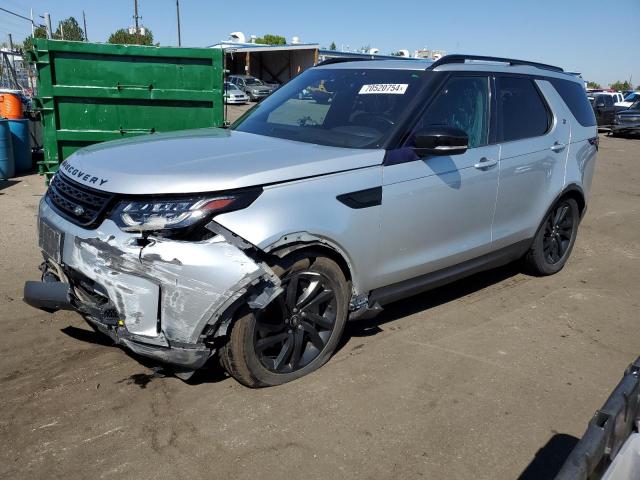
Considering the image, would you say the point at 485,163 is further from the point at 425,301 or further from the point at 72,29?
the point at 72,29

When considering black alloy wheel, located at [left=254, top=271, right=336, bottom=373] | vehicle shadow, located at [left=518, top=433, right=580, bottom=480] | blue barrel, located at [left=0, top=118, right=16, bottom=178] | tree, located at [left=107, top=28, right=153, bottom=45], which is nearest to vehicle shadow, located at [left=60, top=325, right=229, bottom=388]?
black alloy wheel, located at [left=254, top=271, right=336, bottom=373]

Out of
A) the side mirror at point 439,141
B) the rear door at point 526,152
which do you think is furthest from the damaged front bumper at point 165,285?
the rear door at point 526,152

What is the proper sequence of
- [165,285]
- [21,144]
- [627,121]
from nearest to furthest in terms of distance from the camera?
[165,285]
[21,144]
[627,121]

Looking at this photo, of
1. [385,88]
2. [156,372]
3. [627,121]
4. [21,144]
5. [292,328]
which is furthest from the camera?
[627,121]

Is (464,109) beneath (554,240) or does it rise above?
above

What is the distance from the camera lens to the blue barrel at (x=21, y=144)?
946 centimetres

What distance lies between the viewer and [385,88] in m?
4.09

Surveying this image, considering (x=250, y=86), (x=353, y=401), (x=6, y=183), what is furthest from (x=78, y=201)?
(x=250, y=86)

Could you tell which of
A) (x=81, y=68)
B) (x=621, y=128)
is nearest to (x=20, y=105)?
(x=81, y=68)

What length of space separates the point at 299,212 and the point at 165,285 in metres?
0.82

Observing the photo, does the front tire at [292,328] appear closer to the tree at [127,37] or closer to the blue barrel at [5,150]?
the blue barrel at [5,150]

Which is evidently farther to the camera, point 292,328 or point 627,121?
point 627,121

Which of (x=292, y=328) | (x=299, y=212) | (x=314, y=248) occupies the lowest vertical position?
(x=292, y=328)

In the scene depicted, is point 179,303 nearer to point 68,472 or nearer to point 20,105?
point 68,472
